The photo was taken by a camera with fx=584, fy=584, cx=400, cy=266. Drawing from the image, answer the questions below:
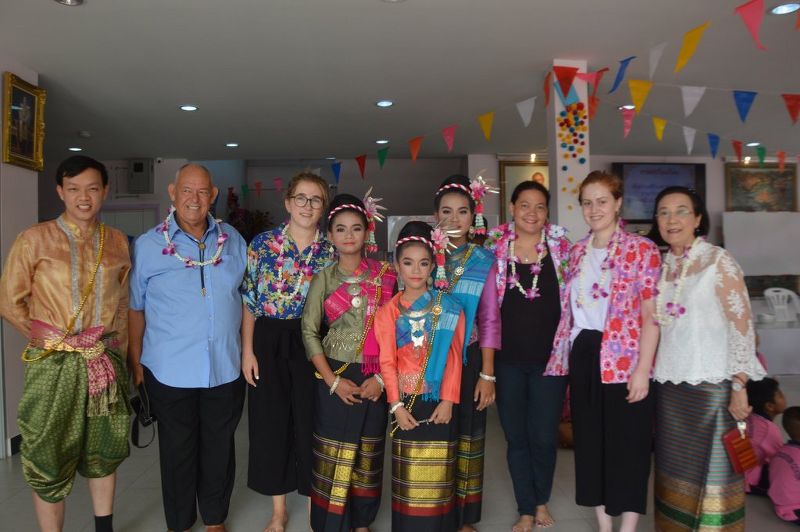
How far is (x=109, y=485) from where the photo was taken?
8.05ft

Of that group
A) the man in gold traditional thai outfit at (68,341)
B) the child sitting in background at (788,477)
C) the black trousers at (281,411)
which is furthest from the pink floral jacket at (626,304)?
the man in gold traditional thai outfit at (68,341)

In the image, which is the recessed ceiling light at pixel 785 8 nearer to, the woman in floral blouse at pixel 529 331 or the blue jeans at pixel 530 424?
the woman in floral blouse at pixel 529 331

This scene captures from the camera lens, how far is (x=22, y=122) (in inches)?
166

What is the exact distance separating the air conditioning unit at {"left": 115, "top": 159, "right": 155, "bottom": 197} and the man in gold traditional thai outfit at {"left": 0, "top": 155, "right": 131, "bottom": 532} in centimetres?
656

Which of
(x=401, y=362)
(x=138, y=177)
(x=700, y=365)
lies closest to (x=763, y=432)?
(x=700, y=365)

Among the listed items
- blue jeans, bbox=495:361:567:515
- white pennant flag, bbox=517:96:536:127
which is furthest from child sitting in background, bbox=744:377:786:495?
white pennant flag, bbox=517:96:536:127

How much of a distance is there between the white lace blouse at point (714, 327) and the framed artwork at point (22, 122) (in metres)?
4.32

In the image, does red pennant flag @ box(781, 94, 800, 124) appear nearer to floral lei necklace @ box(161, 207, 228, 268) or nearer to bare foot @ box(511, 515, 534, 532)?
bare foot @ box(511, 515, 534, 532)

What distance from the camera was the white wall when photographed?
13.0ft

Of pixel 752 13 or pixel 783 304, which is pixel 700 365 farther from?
pixel 783 304

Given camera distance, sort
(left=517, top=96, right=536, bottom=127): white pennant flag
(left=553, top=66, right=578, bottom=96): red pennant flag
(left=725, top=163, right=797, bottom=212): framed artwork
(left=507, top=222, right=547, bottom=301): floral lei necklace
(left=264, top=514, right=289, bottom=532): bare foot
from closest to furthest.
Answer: (left=507, top=222, right=547, bottom=301): floral lei necklace < (left=264, top=514, right=289, bottom=532): bare foot < (left=553, top=66, right=578, bottom=96): red pennant flag < (left=517, top=96, right=536, bottom=127): white pennant flag < (left=725, top=163, right=797, bottom=212): framed artwork

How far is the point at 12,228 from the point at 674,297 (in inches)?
166

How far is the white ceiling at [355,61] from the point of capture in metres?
3.48

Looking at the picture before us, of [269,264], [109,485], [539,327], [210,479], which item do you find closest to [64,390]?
[109,485]
